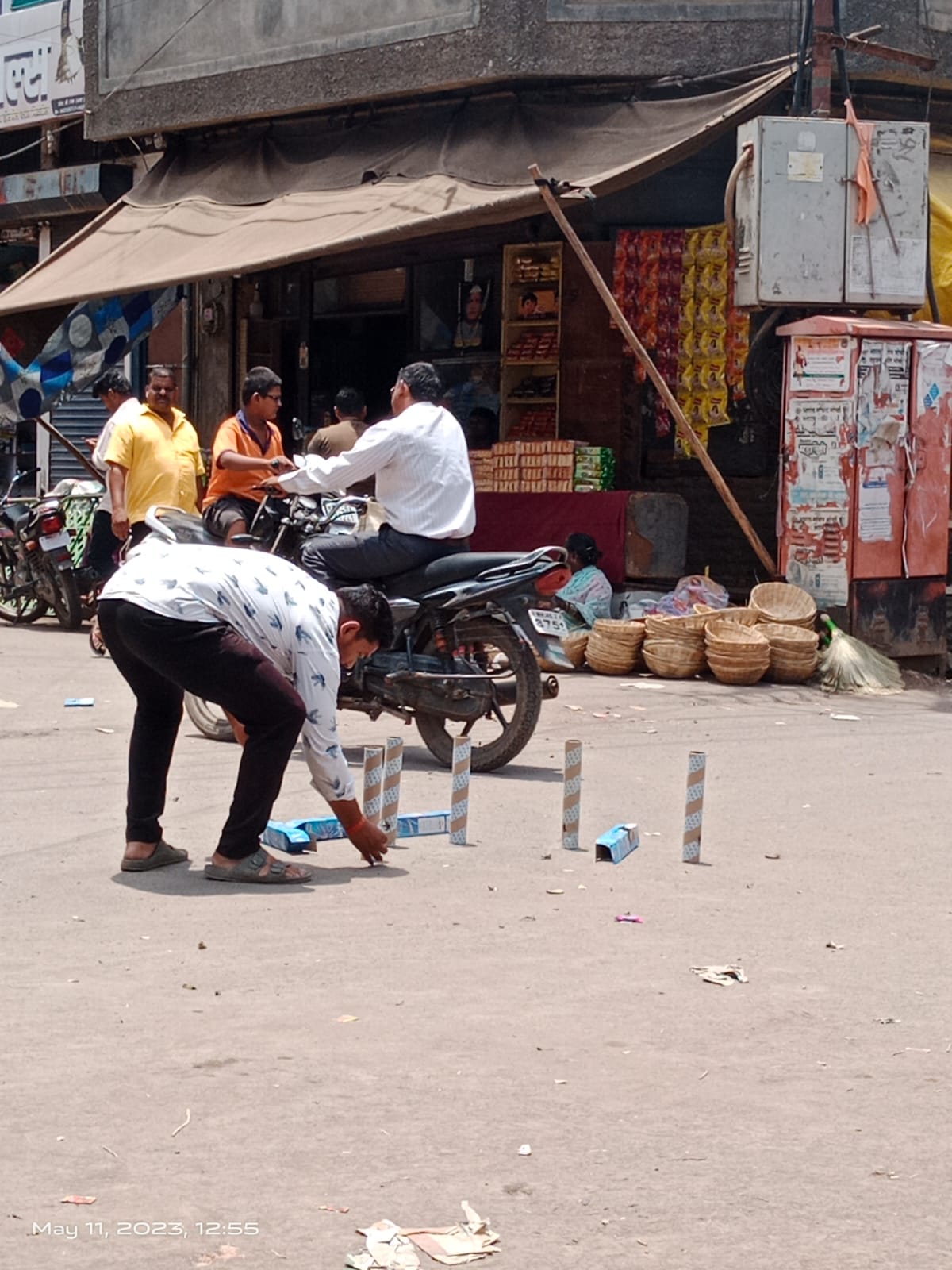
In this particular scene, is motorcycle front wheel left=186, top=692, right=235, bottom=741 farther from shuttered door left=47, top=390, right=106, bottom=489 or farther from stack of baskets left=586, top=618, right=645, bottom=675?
shuttered door left=47, top=390, right=106, bottom=489

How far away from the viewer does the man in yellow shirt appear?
11414mm

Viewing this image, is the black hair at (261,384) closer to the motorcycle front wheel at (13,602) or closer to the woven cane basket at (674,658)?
the woven cane basket at (674,658)

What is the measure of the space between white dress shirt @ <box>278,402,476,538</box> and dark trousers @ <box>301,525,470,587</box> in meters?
0.05

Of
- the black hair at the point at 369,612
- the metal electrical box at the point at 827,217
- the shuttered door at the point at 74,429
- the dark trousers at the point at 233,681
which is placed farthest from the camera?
the shuttered door at the point at 74,429

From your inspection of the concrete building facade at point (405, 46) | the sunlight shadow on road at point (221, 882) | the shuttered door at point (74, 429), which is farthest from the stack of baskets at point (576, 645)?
the shuttered door at point (74, 429)

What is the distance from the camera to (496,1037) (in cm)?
448

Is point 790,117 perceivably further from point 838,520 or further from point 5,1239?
point 5,1239

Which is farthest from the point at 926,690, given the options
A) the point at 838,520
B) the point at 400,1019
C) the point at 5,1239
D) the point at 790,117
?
the point at 5,1239

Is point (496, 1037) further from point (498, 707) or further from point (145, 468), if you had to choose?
point (145, 468)

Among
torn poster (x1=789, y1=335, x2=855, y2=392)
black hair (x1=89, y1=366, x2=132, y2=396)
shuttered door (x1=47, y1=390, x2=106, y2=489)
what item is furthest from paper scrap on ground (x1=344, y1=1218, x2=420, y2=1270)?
shuttered door (x1=47, y1=390, x2=106, y2=489)

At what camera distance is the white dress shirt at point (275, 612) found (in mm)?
5891

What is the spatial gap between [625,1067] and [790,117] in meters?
9.12

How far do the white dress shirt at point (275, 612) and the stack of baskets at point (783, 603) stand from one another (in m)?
6.17

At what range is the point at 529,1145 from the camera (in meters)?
3.75
